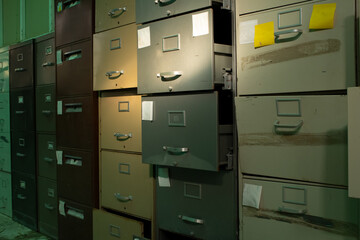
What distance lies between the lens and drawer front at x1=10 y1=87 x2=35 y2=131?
116 inches

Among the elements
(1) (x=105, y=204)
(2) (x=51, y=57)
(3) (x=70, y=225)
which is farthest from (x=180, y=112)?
(2) (x=51, y=57)

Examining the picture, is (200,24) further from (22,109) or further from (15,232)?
(15,232)

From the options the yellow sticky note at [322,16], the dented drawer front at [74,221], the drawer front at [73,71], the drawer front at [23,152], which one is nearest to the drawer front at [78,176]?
the dented drawer front at [74,221]

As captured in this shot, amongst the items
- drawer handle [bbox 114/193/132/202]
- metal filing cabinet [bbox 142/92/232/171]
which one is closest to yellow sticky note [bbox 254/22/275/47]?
metal filing cabinet [bbox 142/92/232/171]

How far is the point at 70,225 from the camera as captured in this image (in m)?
2.45

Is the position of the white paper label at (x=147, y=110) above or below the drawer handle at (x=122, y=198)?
above

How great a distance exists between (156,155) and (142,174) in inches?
11.9

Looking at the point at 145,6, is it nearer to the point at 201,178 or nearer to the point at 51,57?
the point at 201,178

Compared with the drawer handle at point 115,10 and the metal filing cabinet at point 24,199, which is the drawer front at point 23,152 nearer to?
the metal filing cabinet at point 24,199

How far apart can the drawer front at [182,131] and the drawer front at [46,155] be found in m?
1.29

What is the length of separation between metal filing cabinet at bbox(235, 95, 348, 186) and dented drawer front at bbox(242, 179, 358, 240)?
0.16ft

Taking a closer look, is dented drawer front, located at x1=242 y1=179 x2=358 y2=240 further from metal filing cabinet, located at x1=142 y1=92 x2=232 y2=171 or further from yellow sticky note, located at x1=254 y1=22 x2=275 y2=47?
yellow sticky note, located at x1=254 y1=22 x2=275 y2=47

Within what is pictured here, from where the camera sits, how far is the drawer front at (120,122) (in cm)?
197

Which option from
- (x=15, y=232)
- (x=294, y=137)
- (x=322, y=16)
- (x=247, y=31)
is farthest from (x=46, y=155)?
(x=322, y=16)
